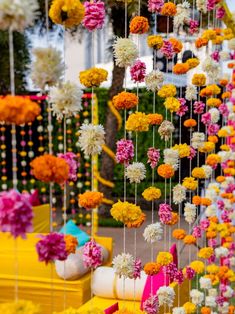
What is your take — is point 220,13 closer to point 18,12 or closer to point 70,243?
point 70,243

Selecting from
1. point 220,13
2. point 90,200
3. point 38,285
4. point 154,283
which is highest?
point 220,13

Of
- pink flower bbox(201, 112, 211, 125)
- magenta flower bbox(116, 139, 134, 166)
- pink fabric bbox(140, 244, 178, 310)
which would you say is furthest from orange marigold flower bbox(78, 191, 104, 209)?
pink flower bbox(201, 112, 211, 125)

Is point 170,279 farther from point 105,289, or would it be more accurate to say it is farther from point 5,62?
point 5,62

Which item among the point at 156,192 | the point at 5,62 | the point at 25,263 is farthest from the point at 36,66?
the point at 5,62

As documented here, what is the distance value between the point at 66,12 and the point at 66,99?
0.71 ft

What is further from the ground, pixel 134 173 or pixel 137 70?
pixel 137 70

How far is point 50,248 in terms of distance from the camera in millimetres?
1293

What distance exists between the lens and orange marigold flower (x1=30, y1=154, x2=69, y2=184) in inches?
48.6

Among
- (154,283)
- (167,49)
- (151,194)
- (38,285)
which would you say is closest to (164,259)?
(151,194)

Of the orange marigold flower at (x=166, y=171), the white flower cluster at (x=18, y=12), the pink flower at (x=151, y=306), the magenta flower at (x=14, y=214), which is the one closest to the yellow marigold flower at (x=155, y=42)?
the orange marigold flower at (x=166, y=171)

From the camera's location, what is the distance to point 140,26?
2.17 m

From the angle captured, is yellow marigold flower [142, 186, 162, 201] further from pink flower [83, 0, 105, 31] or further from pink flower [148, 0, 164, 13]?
pink flower [83, 0, 105, 31]

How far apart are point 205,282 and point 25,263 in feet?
5.04

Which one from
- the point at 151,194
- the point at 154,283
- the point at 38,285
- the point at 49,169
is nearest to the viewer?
the point at 49,169
